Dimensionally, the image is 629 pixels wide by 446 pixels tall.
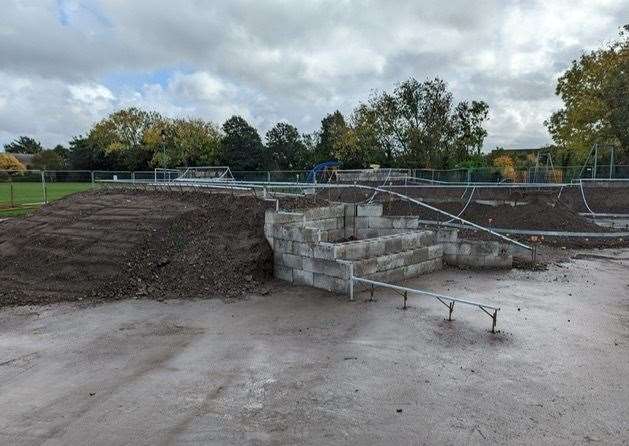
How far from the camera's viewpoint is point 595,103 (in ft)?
98.7

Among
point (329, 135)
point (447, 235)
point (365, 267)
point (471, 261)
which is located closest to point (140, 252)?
point (365, 267)

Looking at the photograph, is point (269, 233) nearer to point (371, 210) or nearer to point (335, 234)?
point (335, 234)

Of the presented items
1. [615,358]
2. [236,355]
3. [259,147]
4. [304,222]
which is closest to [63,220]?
[304,222]

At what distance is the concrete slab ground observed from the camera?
13.5 feet

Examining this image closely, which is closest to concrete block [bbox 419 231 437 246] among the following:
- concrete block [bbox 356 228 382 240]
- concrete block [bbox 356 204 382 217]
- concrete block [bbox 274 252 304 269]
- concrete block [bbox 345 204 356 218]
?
concrete block [bbox 356 228 382 240]

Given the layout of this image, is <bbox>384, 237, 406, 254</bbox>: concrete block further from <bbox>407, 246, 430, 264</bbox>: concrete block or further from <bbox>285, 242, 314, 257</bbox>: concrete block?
<bbox>285, 242, 314, 257</bbox>: concrete block

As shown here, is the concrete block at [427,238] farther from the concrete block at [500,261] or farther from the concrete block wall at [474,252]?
the concrete block at [500,261]

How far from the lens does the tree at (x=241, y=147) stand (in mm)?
50531

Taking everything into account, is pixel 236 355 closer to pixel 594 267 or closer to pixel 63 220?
pixel 63 220

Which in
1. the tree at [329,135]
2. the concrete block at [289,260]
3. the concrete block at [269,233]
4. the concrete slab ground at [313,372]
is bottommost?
the concrete slab ground at [313,372]

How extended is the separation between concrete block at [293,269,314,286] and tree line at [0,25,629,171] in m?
27.3

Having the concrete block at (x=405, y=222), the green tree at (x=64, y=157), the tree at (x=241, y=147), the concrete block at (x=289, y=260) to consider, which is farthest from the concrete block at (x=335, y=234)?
the green tree at (x=64, y=157)

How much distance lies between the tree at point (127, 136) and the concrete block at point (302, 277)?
51628 mm

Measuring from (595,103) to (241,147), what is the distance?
34226mm
